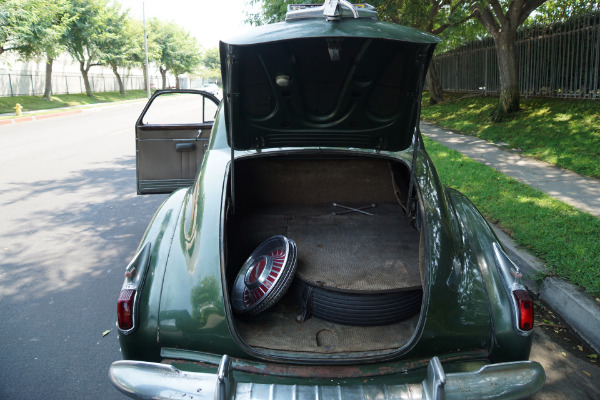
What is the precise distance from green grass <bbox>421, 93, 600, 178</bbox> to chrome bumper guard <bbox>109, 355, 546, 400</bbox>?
645 cm

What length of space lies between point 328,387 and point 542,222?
4.02 meters

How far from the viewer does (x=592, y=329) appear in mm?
3439

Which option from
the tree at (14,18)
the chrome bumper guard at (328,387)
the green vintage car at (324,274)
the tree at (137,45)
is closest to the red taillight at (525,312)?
the green vintage car at (324,274)

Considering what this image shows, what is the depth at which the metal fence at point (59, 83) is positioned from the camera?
3151 centimetres

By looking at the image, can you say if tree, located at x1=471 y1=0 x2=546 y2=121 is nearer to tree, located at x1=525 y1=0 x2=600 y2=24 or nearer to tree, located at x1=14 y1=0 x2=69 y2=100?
tree, located at x1=525 y1=0 x2=600 y2=24

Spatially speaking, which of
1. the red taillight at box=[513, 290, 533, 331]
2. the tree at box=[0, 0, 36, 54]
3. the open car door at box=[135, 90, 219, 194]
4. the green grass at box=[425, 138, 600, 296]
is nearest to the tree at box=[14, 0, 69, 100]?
the tree at box=[0, 0, 36, 54]

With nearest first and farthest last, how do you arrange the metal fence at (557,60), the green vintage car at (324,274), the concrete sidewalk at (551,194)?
the green vintage car at (324,274) < the concrete sidewalk at (551,194) < the metal fence at (557,60)

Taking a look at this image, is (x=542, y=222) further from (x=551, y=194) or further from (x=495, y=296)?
(x=495, y=296)

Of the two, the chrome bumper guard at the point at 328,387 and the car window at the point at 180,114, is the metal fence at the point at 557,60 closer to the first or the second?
the car window at the point at 180,114

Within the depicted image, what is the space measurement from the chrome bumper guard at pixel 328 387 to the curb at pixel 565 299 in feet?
5.31

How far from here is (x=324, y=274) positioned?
3.09m

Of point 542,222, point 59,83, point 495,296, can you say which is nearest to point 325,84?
point 495,296

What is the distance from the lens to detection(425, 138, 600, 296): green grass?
4172 mm

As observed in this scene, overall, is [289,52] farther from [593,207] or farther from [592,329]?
[593,207]
